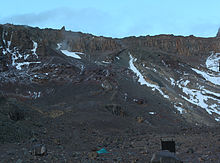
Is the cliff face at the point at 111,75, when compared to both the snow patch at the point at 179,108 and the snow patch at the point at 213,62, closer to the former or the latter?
the snow patch at the point at 179,108

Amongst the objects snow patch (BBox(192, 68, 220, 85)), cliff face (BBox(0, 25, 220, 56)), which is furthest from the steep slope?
cliff face (BBox(0, 25, 220, 56))

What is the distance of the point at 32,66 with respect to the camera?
35156 mm

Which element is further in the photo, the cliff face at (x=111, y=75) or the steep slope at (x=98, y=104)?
the cliff face at (x=111, y=75)

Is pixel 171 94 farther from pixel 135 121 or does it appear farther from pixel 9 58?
pixel 9 58

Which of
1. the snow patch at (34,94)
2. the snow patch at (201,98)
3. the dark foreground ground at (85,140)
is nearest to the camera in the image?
the dark foreground ground at (85,140)

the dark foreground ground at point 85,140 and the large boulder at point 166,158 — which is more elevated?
the large boulder at point 166,158

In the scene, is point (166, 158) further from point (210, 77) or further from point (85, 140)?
point (210, 77)

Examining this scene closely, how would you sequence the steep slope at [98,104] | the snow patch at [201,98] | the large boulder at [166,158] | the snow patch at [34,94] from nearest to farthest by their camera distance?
1. the large boulder at [166,158]
2. the steep slope at [98,104]
3. the snow patch at [34,94]
4. the snow patch at [201,98]

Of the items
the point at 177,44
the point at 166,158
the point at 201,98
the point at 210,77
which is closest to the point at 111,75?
the point at 201,98

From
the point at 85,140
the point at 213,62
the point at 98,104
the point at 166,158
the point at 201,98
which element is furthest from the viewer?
the point at 213,62

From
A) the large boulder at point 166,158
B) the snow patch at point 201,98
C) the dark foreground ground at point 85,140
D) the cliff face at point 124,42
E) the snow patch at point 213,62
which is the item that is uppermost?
the cliff face at point 124,42

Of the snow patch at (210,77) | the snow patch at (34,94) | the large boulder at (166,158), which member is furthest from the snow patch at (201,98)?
the large boulder at (166,158)

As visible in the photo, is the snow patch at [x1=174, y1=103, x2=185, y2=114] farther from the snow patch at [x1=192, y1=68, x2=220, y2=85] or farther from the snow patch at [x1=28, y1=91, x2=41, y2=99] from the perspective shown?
the snow patch at [x1=192, y1=68, x2=220, y2=85]

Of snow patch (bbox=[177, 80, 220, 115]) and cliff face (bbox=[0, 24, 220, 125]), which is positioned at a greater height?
cliff face (bbox=[0, 24, 220, 125])
